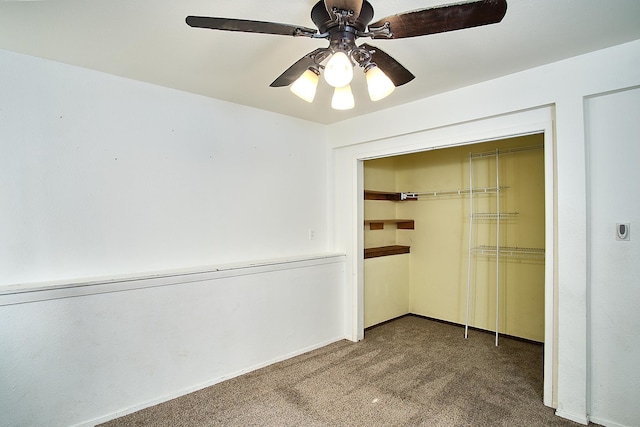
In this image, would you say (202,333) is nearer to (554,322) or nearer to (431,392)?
(431,392)

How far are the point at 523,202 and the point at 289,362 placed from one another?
2866 millimetres

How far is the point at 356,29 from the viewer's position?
150cm

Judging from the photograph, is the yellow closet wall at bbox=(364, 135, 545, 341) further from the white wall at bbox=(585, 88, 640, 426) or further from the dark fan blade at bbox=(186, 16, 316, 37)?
the dark fan blade at bbox=(186, 16, 316, 37)

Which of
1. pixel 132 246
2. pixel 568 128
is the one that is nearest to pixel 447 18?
pixel 568 128

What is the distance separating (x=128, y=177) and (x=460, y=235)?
354cm

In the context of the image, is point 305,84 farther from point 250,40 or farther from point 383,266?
point 383,266

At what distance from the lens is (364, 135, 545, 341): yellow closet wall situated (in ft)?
11.9

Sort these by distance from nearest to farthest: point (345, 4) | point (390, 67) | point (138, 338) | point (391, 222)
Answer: point (345, 4), point (390, 67), point (138, 338), point (391, 222)

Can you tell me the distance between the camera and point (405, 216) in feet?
15.6

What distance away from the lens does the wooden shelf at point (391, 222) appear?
4.36m

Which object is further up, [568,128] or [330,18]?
[330,18]

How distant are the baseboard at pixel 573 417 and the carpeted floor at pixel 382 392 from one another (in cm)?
6

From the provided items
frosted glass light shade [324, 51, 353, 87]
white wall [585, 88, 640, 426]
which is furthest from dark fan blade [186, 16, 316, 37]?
white wall [585, 88, 640, 426]

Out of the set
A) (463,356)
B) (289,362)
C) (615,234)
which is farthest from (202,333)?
(615,234)
